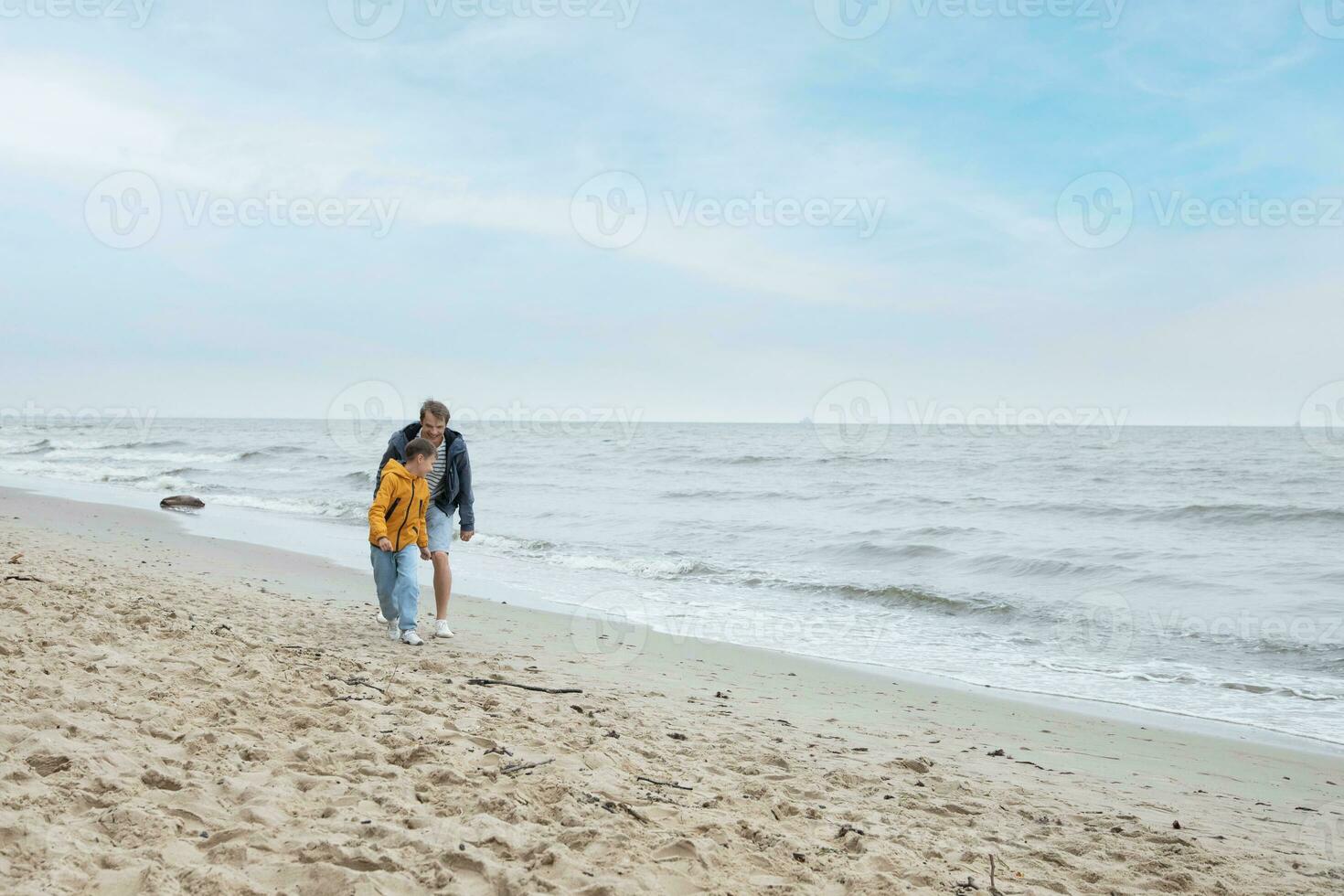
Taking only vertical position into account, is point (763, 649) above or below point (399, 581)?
below

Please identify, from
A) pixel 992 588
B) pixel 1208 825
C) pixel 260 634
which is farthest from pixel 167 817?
pixel 992 588

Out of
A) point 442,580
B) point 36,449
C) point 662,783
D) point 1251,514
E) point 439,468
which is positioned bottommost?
point 36,449

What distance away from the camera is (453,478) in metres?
7.16

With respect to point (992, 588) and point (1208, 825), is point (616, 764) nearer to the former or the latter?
point (1208, 825)

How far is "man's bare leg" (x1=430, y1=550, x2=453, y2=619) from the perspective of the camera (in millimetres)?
7184

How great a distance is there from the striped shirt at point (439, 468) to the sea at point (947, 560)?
3023 millimetres

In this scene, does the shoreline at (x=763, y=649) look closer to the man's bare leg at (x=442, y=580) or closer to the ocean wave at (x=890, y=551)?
the man's bare leg at (x=442, y=580)

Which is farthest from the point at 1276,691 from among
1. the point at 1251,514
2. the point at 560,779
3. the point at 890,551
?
the point at 1251,514

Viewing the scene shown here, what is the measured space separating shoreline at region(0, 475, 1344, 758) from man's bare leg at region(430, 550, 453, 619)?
6.69ft

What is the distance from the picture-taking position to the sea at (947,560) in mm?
8188

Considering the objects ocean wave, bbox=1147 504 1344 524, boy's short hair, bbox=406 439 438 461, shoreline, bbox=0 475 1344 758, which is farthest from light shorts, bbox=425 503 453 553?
ocean wave, bbox=1147 504 1344 524

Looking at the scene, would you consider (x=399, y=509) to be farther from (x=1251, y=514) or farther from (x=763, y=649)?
(x=1251, y=514)

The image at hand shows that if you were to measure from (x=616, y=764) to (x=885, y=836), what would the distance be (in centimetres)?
121

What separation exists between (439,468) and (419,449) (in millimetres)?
575
